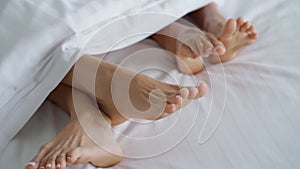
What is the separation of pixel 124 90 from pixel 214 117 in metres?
0.16

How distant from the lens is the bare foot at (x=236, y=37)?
843mm

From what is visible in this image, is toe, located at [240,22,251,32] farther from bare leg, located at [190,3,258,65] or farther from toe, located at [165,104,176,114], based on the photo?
toe, located at [165,104,176,114]

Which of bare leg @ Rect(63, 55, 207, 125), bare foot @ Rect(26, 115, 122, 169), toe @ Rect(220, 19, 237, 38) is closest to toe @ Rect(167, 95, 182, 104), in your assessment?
bare leg @ Rect(63, 55, 207, 125)

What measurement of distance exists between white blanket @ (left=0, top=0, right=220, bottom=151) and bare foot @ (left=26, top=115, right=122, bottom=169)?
88 mm

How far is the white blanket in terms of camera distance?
75 centimetres

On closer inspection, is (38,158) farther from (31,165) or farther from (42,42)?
(42,42)

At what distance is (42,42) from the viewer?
76cm

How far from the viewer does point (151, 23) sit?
0.87 meters

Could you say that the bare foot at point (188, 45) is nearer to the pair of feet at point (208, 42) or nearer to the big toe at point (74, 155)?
the pair of feet at point (208, 42)

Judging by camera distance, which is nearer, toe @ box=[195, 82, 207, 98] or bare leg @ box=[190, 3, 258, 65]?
toe @ box=[195, 82, 207, 98]

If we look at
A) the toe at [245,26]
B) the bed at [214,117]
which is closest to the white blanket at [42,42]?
the bed at [214,117]

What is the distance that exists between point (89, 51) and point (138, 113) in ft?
0.53

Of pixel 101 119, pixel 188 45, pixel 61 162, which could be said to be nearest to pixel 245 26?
pixel 188 45

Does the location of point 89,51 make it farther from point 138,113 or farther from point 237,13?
point 237,13
